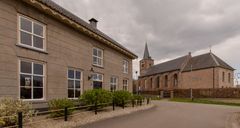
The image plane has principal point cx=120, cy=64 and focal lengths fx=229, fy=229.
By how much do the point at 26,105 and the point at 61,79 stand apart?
195 inches

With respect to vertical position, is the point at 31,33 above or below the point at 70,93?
above

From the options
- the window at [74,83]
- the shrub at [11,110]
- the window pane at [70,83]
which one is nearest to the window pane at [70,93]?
the window at [74,83]

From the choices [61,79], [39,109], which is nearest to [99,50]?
[61,79]

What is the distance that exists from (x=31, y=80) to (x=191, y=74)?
53.9 m

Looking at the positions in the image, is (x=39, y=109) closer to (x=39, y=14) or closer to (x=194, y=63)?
(x=39, y=14)

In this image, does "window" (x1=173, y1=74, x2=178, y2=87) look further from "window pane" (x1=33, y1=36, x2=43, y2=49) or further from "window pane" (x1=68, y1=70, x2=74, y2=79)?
"window pane" (x1=33, y1=36, x2=43, y2=49)

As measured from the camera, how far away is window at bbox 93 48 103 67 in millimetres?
19328

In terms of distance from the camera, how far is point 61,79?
47.8 feet

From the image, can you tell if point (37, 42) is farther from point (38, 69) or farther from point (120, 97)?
point (120, 97)

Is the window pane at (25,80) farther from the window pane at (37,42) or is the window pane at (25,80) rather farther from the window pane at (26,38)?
the window pane at (37,42)

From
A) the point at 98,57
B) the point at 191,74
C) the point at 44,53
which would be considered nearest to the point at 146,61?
the point at 191,74

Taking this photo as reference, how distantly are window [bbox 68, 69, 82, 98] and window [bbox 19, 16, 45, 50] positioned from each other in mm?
3353

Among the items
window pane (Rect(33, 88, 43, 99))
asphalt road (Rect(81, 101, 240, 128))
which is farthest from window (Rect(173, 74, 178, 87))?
window pane (Rect(33, 88, 43, 99))

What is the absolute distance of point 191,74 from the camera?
6056 cm
